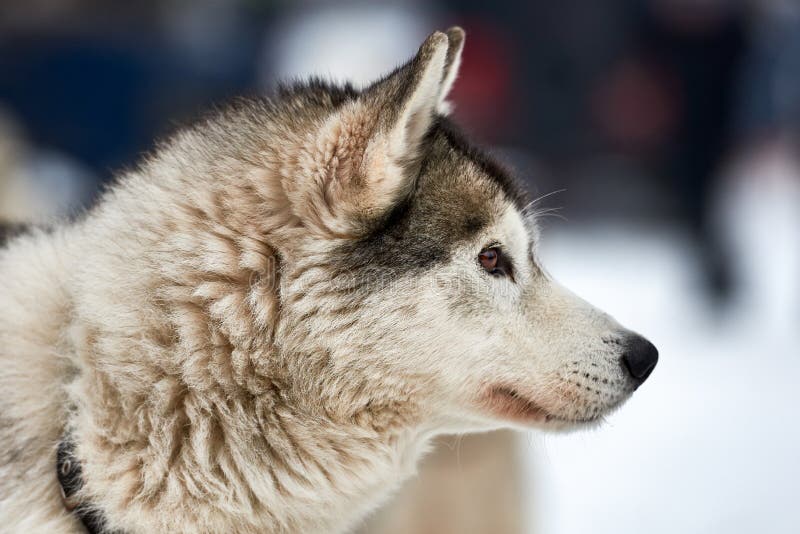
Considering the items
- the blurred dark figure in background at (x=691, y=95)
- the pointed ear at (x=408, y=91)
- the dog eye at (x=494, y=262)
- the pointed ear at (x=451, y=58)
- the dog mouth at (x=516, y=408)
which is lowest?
the dog mouth at (x=516, y=408)

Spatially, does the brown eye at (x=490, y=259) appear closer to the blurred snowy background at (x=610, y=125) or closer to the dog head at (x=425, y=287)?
the dog head at (x=425, y=287)

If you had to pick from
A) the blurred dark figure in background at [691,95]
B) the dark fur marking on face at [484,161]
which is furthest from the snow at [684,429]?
the dark fur marking on face at [484,161]

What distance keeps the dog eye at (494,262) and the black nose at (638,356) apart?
0.38m

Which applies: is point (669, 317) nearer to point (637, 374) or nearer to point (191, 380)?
point (637, 374)

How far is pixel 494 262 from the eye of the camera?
98.9 inches

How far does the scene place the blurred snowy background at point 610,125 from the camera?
259 inches

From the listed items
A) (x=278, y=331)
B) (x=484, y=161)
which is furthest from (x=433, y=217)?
(x=278, y=331)

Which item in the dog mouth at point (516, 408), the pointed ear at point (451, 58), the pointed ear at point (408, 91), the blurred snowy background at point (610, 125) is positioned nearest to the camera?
the pointed ear at point (408, 91)

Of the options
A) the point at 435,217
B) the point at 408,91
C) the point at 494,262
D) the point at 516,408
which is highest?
the point at 408,91

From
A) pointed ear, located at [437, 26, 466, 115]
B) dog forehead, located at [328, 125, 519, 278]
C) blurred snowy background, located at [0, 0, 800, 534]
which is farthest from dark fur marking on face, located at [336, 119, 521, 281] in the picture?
blurred snowy background, located at [0, 0, 800, 534]

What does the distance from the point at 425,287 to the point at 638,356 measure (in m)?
0.63

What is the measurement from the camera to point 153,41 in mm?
9195

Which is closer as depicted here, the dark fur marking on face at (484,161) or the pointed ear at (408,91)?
the pointed ear at (408,91)

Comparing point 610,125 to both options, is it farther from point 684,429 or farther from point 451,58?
point 451,58
